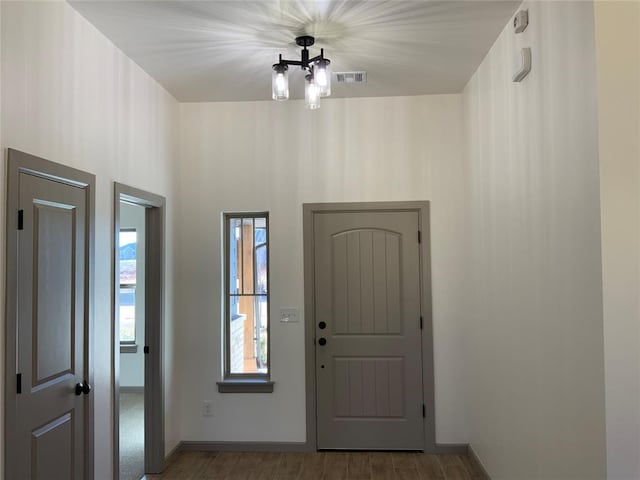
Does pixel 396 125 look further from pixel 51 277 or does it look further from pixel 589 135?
pixel 51 277

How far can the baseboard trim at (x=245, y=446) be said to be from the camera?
3.98 metres

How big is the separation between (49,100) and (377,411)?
10.5 ft

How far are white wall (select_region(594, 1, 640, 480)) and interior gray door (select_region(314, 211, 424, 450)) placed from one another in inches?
87.4

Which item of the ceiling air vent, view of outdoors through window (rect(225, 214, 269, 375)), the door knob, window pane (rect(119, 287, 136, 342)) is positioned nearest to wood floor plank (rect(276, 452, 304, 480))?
view of outdoors through window (rect(225, 214, 269, 375))

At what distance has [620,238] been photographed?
1.77m

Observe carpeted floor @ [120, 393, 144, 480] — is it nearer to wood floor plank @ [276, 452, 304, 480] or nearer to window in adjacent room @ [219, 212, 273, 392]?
window in adjacent room @ [219, 212, 273, 392]

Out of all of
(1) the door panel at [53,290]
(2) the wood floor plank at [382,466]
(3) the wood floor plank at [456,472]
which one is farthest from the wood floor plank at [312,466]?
(1) the door panel at [53,290]

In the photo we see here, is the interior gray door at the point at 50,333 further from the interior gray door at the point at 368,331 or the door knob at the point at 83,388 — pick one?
the interior gray door at the point at 368,331

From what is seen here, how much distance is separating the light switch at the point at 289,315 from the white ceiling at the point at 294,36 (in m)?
1.79

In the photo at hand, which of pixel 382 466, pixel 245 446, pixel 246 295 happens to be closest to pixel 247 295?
pixel 246 295

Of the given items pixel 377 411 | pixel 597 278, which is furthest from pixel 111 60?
pixel 377 411

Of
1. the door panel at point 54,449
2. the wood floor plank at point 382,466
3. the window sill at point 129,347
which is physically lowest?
the wood floor plank at point 382,466

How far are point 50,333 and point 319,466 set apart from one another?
2292mm

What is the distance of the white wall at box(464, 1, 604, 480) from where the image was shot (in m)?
1.88
